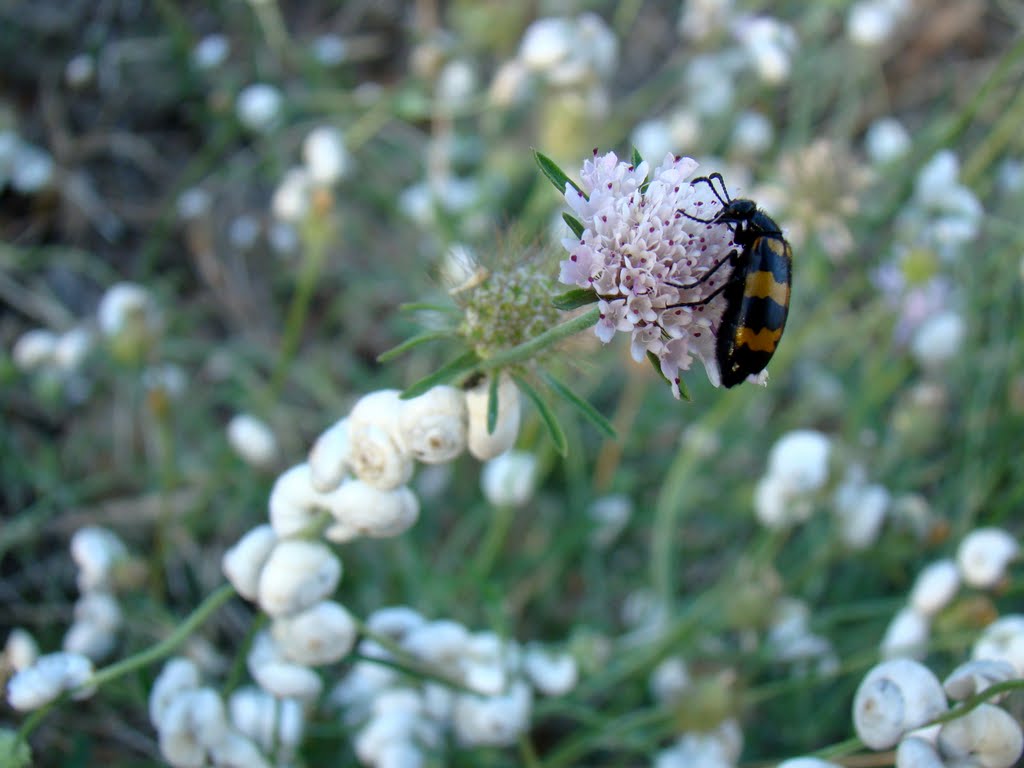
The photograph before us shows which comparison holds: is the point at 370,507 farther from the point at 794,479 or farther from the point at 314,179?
the point at 314,179

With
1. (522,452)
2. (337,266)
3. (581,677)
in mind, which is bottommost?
(581,677)

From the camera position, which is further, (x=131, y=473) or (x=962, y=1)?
(x=962, y=1)

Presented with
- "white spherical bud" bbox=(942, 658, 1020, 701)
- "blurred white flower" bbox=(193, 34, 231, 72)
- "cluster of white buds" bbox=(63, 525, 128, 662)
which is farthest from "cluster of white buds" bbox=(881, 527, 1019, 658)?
"blurred white flower" bbox=(193, 34, 231, 72)

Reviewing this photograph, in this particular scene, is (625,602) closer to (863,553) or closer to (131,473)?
(863,553)

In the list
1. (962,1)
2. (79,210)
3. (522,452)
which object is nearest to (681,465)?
(522,452)

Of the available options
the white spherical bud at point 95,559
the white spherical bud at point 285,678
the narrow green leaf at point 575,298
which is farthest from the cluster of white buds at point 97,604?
the narrow green leaf at point 575,298

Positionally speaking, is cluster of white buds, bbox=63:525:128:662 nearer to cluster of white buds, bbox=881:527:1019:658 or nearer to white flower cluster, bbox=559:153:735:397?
white flower cluster, bbox=559:153:735:397
